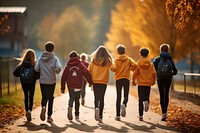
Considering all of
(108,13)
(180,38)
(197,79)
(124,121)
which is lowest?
(124,121)

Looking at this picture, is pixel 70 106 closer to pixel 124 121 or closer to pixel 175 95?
pixel 124 121

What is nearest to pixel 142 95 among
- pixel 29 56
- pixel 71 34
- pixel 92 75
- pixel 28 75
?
pixel 92 75

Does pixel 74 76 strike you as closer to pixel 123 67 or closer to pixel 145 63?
pixel 123 67

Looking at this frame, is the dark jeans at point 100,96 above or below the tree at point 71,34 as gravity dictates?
below

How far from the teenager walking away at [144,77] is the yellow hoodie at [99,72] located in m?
0.87

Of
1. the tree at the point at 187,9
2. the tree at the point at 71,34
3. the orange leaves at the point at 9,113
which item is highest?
the tree at the point at 71,34

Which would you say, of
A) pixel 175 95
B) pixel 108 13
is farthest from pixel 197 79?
pixel 108 13

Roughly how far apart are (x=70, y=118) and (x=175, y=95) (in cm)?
956

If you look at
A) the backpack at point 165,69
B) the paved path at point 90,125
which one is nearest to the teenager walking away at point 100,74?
the paved path at point 90,125

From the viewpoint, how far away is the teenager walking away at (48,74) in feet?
34.5

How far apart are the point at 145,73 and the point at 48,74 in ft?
8.57

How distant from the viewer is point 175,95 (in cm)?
1909

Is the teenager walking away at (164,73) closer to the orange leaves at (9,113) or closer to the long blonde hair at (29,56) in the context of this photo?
the long blonde hair at (29,56)

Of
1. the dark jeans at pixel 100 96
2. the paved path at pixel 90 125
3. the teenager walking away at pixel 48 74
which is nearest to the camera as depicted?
the paved path at pixel 90 125
